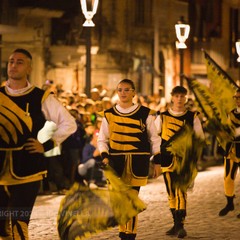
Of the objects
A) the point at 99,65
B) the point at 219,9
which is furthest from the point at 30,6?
the point at 219,9

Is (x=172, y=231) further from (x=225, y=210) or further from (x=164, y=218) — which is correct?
(x=225, y=210)

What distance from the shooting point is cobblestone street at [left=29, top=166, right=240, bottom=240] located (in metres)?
11.4

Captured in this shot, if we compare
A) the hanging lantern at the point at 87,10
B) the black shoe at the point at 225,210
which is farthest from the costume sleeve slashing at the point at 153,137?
the hanging lantern at the point at 87,10

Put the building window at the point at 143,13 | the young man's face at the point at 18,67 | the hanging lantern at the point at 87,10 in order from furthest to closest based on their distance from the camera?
the building window at the point at 143,13
the hanging lantern at the point at 87,10
the young man's face at the point at 18,67

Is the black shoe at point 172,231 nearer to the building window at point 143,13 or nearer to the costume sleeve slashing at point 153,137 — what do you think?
the costume sleeve slashing at point 153,137

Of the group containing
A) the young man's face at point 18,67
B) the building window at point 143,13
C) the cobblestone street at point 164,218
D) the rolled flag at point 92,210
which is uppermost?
the building window at point 143,13

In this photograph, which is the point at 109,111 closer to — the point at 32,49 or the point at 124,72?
the point at 32,49

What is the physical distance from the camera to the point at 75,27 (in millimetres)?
32250

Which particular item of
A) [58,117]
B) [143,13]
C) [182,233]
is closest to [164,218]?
[182,233]

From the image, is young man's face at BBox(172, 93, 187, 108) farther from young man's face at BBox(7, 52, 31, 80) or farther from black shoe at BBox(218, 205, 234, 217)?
young man's face at BBox(7, 52, 31, 80)

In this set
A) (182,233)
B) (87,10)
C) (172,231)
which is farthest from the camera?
(87,10)

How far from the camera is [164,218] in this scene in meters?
13.1

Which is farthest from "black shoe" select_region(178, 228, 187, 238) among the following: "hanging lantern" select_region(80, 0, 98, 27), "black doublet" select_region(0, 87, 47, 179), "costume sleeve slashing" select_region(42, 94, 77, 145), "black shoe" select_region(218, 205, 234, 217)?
"hanging lantern" select_region(80, 0, 98, 27)

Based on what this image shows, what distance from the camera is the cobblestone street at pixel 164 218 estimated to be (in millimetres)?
11445
